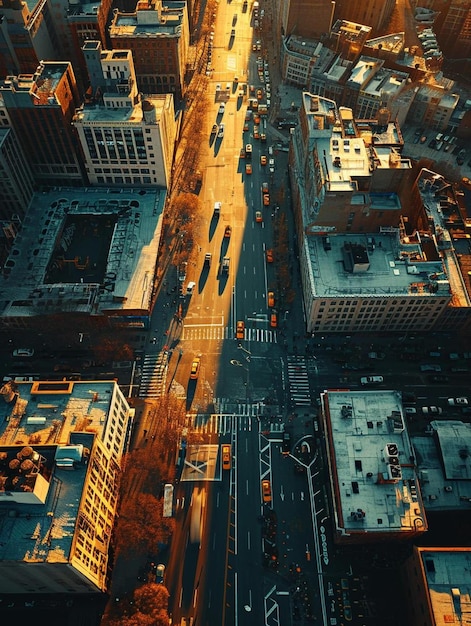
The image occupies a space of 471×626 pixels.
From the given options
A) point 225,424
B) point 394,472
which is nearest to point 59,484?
point 225,424

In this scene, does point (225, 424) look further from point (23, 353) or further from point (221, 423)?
point (23, 353)

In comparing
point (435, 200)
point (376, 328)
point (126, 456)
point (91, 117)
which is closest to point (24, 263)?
point (91, 117)

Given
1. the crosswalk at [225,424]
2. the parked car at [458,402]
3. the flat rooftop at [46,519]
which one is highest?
the parked car at [458,402]

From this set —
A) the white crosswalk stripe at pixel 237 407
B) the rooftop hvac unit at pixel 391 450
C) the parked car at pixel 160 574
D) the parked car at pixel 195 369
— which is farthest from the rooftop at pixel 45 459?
the rooftop hvac unit at pixel 391 450

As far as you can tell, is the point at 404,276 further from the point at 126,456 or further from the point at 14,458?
the point at 14,458

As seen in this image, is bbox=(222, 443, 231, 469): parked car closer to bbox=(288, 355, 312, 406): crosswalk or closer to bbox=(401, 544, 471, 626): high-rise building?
bbox=(288, 355, 312, 406): crosswalk

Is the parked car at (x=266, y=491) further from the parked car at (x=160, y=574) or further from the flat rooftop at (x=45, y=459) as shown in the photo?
the flat rooftop at (x=45, y=459)
